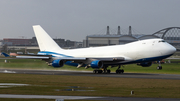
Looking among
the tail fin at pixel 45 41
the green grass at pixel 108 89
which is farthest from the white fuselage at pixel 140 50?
the green grass at pixel 108 89

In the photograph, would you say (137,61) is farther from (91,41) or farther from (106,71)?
(91,41)

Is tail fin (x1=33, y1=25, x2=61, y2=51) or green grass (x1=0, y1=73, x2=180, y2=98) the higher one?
tail fin (x1=33, y1=25, x2=61, y2=51)

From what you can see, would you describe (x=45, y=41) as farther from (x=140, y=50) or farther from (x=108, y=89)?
(x=108, y=89)


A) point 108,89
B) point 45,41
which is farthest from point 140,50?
point 108,89

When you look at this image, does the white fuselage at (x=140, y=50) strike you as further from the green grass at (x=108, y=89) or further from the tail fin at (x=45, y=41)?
the green grass at (x=108, y=89)

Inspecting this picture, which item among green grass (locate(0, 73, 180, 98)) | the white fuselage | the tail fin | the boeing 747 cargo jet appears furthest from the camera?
the tail fin

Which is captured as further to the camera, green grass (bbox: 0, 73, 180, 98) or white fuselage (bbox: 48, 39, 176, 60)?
white fuselage (bbox: 48, 39, 176, 60)

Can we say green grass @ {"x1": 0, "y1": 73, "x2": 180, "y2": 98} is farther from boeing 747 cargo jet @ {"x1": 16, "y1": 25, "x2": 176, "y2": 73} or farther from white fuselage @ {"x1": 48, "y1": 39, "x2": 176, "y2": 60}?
boeing 747 cargo jet @ {"x1": 16, "y1": 25, "x2": 176, "y2": 73}

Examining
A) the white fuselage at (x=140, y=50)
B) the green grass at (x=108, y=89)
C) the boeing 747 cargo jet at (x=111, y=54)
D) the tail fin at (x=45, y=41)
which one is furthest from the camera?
the tail fin at (x=45, y=41)

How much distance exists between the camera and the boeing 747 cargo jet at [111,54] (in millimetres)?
46562

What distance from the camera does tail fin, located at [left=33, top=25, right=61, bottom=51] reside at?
5881cm

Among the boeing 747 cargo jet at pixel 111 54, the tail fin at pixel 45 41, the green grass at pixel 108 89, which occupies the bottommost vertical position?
the green grass at pixel 108 89

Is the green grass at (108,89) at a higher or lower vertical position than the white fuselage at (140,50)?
lower

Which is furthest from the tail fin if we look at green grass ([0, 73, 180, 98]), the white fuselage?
green grass ([0, 73, 180, 98])
